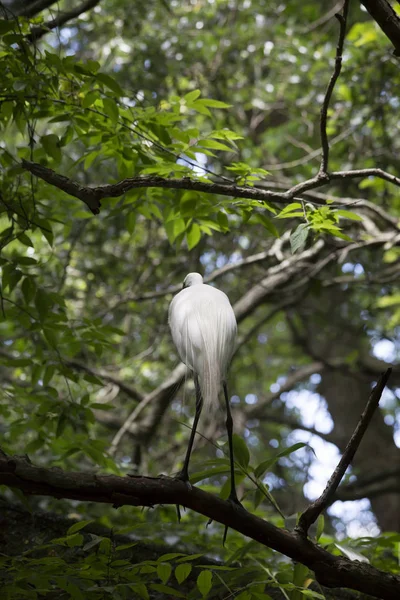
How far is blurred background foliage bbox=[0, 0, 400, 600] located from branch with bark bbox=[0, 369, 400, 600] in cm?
16

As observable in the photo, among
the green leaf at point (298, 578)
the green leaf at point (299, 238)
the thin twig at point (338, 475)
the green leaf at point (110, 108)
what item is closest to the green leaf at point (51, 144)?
the green leaf at point (110, 108)

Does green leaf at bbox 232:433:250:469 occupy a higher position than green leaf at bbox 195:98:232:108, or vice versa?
green leaf at bbox 195:98:232:108

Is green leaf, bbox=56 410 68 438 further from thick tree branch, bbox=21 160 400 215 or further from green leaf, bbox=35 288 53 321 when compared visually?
thick tree branch, bbox=21 160 400 215

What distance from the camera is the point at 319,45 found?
15.7 feet

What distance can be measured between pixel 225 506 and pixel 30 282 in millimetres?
958

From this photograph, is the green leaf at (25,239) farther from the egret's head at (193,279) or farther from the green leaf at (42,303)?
the egret's head at (193,279)

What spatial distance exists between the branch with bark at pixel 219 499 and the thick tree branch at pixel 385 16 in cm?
92

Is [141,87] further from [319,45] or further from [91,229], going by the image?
[319,45]

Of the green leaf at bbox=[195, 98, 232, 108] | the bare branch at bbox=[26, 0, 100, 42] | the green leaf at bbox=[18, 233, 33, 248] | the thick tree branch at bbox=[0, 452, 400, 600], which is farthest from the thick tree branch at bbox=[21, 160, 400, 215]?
the bare branch at bbox=[26, 0, 100, 42]

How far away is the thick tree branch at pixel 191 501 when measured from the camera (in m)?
1.29

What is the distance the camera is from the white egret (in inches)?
56.2

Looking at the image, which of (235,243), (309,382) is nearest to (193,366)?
(235,243)

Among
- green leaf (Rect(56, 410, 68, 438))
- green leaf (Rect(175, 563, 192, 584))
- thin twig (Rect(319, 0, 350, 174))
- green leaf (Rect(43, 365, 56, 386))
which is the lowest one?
green leaf (Rect(175, 563, 192, 584))

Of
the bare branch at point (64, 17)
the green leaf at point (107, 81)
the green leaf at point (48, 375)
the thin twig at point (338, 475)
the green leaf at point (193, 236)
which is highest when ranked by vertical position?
the bare branch at point (64, 17)
